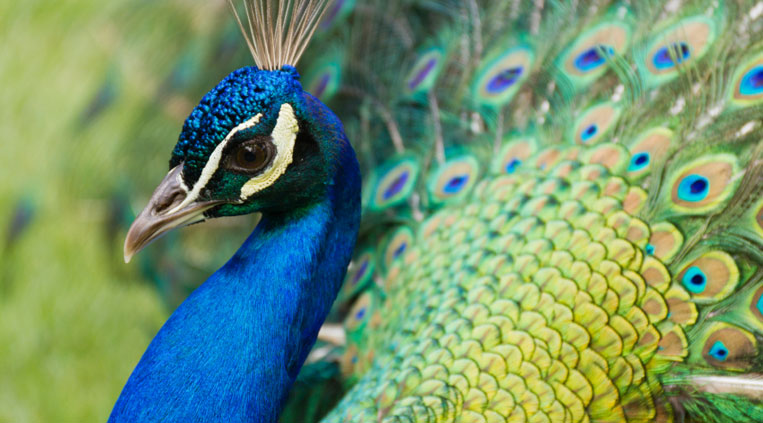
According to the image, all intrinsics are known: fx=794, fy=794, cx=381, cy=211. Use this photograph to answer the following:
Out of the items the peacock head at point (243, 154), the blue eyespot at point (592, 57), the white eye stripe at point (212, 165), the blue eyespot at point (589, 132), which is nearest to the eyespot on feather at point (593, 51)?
the blue eyespot at point (592, 57)

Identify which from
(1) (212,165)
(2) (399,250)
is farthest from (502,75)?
(1) (212,165)

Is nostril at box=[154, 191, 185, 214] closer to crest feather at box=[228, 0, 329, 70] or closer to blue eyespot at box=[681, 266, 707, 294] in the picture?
crest feather at box=[228, 0, 329, 70]

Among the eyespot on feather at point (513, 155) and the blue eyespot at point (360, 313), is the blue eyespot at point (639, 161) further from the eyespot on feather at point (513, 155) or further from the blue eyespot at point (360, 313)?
the blue eyespot at point (360, 313)

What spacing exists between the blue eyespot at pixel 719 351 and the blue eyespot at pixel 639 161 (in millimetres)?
323

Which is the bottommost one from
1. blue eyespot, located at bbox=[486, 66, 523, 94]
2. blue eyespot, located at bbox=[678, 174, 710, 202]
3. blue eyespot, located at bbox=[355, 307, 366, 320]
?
blue eyespot, located at bbox=[355, 307, 366, 320]

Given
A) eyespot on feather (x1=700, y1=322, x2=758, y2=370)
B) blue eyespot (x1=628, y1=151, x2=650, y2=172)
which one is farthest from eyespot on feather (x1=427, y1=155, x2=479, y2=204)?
eyespot on feather (x1=700, y1=322, x2=758, y2=370)

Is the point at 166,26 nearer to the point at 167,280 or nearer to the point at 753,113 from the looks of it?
the point at 167,280

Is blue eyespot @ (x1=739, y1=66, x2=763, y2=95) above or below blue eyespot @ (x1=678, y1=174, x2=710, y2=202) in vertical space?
above

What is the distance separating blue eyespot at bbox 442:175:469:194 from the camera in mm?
1619

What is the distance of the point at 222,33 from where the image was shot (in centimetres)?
172

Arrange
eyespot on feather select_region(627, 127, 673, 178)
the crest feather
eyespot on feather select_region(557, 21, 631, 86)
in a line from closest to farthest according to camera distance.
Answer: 1. the crest feather
2. eyespot on feather select_region(627, 127, 673, 178)
3. eyespot on feather select_region(557, 21, 631, 86)

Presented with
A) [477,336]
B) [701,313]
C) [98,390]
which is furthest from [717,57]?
[98,390]

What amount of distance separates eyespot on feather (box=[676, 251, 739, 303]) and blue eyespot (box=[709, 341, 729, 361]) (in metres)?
0.07

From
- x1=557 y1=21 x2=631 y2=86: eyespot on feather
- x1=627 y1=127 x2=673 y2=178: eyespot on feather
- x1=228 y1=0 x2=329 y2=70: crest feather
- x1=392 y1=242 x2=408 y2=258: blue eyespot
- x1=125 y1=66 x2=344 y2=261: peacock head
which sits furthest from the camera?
x1=392 y1=242 x2=408 y2=258: blue eyespot
